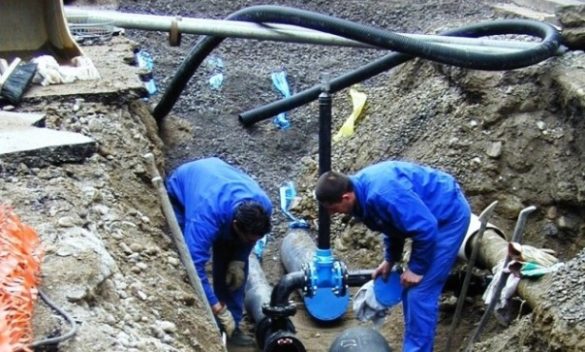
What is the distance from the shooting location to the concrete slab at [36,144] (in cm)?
463

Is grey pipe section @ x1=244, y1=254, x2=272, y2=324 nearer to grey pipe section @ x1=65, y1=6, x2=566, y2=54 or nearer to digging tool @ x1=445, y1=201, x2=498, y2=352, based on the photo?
digging tool @ x1=445, y1=201, x2=498, y2=352

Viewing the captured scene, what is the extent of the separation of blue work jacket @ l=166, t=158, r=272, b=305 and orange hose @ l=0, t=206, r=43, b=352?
6.38 feet

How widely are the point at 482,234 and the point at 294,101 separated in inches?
126

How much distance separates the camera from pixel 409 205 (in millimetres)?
5750

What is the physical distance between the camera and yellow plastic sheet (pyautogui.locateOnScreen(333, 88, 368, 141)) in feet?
30.3

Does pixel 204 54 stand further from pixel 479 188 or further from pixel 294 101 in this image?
pixel 479 188

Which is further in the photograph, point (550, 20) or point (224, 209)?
point (550, 20)

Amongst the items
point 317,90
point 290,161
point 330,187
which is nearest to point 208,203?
point 330,187

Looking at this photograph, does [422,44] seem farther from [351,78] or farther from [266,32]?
[266,32]

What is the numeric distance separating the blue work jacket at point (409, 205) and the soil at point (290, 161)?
739mm

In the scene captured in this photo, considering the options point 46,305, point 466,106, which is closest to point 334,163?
point 466,106

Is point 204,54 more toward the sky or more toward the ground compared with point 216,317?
more toward the sky

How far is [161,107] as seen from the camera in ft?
28.6

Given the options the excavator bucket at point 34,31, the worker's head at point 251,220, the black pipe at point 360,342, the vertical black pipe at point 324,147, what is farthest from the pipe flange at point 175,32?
the black pipe at point 360,342
